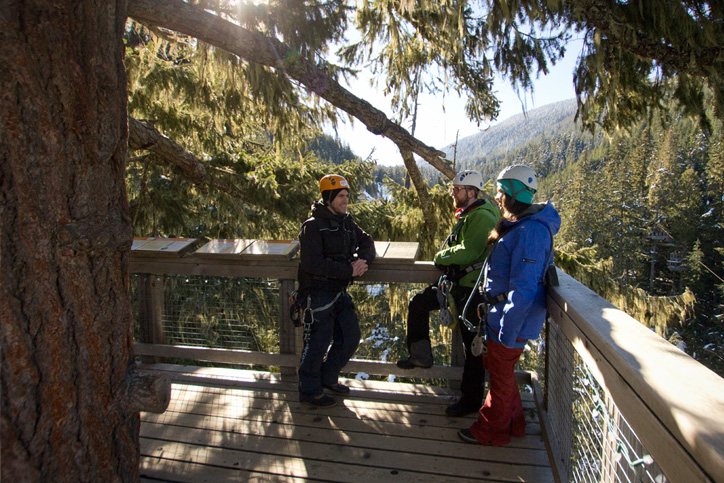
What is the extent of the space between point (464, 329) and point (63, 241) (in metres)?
2.48

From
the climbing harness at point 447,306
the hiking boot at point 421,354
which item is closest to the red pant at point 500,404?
the climbing harness at point 447,306

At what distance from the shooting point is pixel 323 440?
286cm

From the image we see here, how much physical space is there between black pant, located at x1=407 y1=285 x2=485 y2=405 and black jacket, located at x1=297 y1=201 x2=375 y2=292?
1.75 ft

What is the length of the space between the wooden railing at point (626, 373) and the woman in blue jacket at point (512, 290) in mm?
175

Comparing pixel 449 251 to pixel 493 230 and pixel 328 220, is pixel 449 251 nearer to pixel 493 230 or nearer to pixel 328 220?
pixel 493 230

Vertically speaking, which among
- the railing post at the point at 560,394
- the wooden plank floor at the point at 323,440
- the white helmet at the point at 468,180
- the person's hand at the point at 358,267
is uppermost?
the white helmet at the point at 468,180

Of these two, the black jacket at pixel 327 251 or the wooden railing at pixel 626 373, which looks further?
the black jacket at pixel 327 251

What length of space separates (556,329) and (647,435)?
1.68 meters

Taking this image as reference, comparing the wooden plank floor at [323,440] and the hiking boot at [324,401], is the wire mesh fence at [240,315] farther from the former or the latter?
the hiking boot at [324,401]

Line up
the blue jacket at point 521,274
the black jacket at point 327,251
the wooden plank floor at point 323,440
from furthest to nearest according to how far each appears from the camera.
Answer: the black jacket at point 327,251
the wooden plank floor at point 323,440
the blue jacket at point 521,274

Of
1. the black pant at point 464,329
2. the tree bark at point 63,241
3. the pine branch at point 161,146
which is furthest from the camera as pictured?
the pine branch at point 161,146

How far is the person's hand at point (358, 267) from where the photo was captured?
10.6 ft

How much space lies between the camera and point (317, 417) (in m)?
3.15

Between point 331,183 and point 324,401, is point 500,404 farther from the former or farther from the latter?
point 331,183
